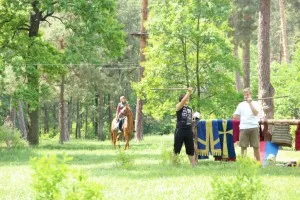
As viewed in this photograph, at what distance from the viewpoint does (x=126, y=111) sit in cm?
2245

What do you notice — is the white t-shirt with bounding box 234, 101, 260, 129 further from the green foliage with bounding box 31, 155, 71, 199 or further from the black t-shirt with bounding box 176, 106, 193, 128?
the green foliage with bounding box 31, 155, 71, 199

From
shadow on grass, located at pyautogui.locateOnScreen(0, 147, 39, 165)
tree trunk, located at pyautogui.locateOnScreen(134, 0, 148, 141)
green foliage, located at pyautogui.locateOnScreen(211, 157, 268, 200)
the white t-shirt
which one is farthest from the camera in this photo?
tree trunk, located at pyautogui.locateOnScreen(134, 0, 148, 141)

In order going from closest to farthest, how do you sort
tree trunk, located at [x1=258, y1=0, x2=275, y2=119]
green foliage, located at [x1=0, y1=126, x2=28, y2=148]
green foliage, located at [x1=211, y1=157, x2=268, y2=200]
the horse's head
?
green foliage, located at [x1=211, y1=157, x2=268, y2=200], tree trunk, located at [x1=258, y1=0, x2=275, y2=119], the horse's head, green foliage, located at [x1=0, y1=126, x2=28, y2=148]

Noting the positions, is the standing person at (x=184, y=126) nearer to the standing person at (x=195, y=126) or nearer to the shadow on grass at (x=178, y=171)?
the shadow on grass at (x=178, y=171)

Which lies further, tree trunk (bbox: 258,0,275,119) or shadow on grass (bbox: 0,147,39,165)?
tree trunk (bbox: 258,0,275,119)

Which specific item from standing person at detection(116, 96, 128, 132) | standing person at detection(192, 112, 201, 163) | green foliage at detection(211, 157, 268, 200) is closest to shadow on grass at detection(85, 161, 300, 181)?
standing person at detection(192, 112, 201, 163)

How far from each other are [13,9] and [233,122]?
1313 cm

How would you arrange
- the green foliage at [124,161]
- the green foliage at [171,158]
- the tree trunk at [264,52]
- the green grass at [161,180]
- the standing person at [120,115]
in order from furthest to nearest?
the standing person at [120,115], the tree trunk at [264,52], the green foliage at [171,158], the green foliage at [124,161], the green grass at [161,180]

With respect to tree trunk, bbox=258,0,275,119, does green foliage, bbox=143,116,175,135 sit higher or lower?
lower

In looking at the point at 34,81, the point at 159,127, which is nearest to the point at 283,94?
the point at 34,81

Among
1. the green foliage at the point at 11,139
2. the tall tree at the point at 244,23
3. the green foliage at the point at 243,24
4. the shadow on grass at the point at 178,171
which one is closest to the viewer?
the shadow on grass at the point at 178,171

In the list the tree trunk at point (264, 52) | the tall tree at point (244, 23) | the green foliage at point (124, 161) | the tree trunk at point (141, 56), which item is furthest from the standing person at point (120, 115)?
the tall tree at point (244, 23)

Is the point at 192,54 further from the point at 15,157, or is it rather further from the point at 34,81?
the point at 15,157

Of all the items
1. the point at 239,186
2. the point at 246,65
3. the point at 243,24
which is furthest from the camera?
the point at 246,65
